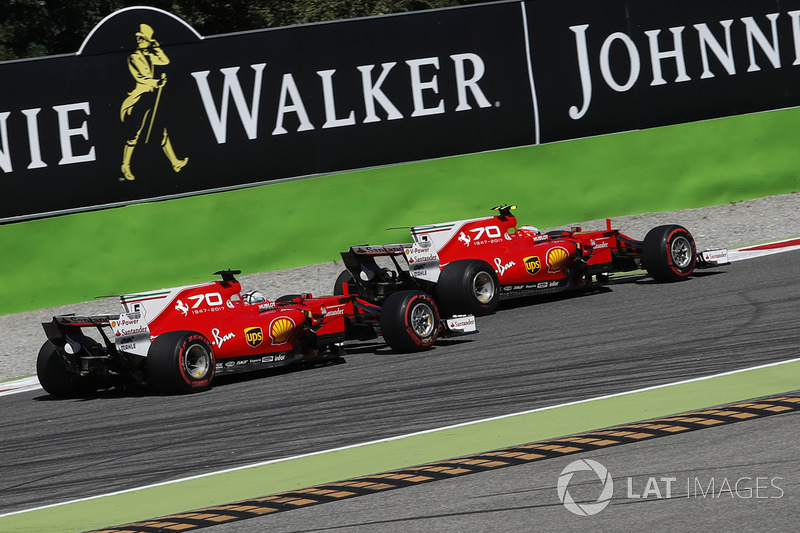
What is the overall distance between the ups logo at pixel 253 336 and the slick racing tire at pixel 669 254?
15.7 feet

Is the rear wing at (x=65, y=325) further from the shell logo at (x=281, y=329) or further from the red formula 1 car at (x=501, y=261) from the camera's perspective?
the red formula 1 car at (x=501, y=261)

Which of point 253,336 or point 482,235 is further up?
point 482,235

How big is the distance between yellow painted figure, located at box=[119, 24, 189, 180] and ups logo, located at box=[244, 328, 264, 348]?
5.26m

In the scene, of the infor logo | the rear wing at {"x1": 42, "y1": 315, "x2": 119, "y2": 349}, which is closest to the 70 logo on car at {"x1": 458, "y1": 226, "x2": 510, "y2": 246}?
the rear wing at {"x1": 42, "y1": 315, "x2": 119, "y2": 349}

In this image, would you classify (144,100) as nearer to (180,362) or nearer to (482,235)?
(482,235)

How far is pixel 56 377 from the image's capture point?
34.1 feet

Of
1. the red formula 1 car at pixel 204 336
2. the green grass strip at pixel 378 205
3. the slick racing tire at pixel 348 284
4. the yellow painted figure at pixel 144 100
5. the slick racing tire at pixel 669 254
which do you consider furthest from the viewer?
the yellow painted figure at pixel 144 100

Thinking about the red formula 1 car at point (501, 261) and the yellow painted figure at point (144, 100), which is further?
the yellow painted figure at point (144, 100)

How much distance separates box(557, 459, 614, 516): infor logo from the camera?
5.59m

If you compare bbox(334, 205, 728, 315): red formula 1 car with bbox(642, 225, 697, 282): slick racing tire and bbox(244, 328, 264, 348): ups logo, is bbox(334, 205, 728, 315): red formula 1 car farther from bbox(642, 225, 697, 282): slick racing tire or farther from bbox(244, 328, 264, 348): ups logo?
bbox(244, 328, 264, 348): ups logo

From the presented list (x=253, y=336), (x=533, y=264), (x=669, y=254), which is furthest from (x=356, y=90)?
(x=253, y=336)

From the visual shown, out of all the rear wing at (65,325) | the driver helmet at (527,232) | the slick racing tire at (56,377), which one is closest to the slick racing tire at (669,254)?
the driver helmet at (527,232)

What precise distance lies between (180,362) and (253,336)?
0.89 metres

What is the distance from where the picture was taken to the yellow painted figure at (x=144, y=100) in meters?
14.9
